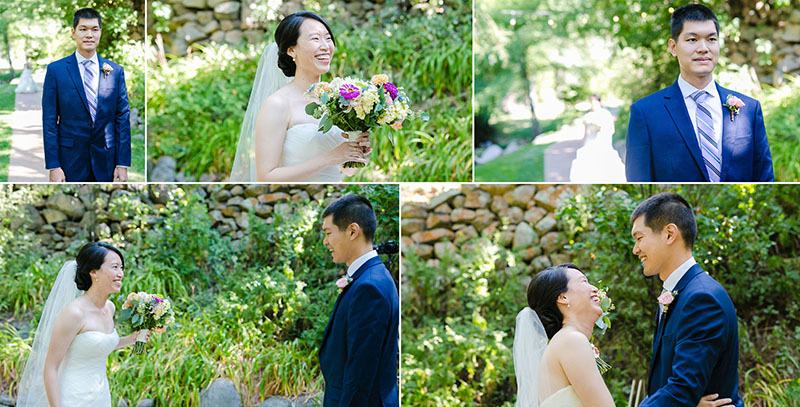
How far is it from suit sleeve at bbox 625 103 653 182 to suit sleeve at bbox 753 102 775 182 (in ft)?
2.17

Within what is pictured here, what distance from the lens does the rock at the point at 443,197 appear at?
6.00 metres

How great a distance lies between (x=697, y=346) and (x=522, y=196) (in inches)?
101

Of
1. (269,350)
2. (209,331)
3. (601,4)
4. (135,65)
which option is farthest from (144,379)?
(601,4)

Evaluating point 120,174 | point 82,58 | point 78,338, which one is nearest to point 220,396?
point 78,338

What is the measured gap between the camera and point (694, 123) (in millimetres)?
4570

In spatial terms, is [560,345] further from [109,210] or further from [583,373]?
[109,210]

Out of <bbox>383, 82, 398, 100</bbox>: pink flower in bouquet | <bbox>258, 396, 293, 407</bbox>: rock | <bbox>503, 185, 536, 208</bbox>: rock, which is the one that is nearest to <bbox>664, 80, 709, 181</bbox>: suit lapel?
<bbox>503, 185, 536, 208</bbox>: rock

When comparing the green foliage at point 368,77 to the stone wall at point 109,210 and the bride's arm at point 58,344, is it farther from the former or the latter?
the bride's arm at point 58,344

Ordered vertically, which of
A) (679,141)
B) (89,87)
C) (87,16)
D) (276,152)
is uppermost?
(87,16)

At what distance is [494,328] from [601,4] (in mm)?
3230

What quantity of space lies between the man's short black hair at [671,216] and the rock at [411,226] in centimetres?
233

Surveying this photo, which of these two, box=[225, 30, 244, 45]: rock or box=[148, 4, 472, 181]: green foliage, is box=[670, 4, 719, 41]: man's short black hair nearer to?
box=[148, 4, 472, 181]: green foliage

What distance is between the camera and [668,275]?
12.9ft

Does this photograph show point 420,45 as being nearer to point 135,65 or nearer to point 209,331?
point 135,65
